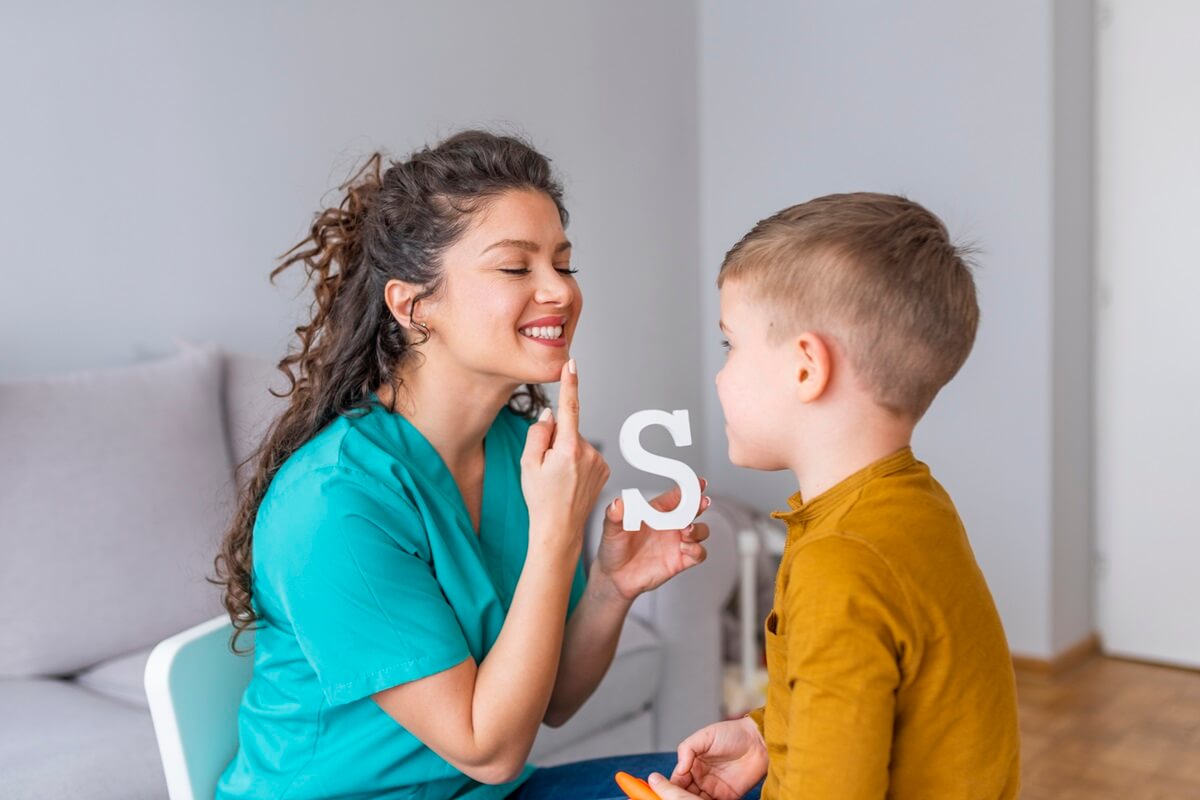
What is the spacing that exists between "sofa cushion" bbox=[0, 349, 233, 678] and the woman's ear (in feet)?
2.51

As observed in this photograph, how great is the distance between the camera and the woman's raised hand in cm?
115

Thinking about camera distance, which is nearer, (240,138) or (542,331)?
(542,331)

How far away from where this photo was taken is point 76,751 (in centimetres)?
161

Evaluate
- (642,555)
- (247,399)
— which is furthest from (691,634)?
(642,555)

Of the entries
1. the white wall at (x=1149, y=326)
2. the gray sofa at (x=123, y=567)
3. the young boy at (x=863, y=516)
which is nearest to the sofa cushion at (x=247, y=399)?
the gray sofa at (x=123, y=567)

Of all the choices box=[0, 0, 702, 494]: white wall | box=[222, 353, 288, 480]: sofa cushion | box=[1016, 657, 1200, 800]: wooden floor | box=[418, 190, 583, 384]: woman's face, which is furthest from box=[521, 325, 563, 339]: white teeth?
box=[1016, 657, 1200, 800]: wooden floor

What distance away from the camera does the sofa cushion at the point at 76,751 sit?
5.09 ft

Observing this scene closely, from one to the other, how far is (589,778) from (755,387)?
56 centimetres

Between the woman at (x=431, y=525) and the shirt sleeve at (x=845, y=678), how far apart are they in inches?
13.3

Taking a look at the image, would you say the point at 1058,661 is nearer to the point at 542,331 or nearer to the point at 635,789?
the point at 542,331

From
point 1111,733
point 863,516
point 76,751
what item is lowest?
point 1111,733

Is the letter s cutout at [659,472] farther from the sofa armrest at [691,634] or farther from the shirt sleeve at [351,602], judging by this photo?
the sofa armrest at [691,634]

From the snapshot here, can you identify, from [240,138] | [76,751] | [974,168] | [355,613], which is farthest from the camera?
[974,168]

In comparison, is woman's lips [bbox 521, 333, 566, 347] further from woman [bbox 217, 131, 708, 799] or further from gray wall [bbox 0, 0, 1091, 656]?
gray wall [bbox 0, 0, 1091, 656]
